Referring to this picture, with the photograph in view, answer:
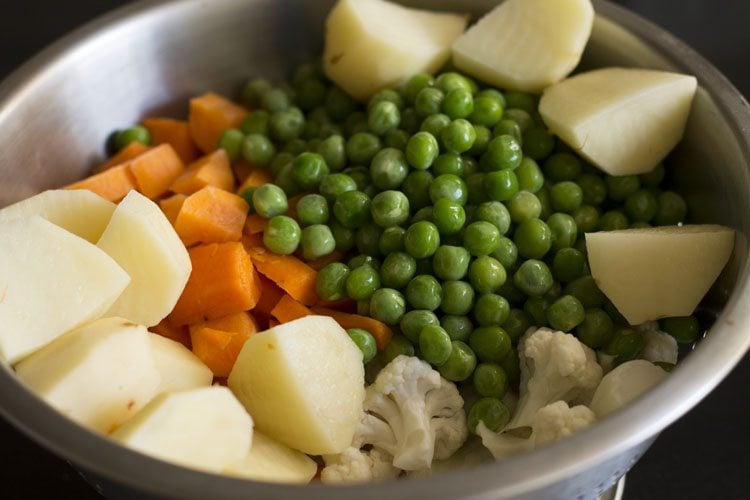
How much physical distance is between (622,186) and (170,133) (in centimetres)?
118

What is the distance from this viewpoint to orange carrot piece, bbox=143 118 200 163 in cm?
229

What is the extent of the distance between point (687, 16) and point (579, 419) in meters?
1.76

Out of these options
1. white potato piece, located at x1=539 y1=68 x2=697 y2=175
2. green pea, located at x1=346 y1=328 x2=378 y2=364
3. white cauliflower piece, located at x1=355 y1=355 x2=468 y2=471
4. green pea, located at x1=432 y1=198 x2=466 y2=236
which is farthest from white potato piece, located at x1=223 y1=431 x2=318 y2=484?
white potato piece, located at x1=539 y1=68 x2=697 y2=175

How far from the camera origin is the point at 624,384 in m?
1.52

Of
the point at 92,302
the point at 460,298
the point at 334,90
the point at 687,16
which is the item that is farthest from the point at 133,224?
the point at 687,16

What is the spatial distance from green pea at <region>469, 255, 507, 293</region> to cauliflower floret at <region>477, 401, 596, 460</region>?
12.3 inches

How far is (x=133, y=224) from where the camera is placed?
1664 millimetres

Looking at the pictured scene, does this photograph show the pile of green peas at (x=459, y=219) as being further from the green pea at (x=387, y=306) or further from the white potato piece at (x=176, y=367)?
the white potato piece at (x=176, y=367)

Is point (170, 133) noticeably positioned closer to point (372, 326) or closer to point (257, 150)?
point (257, 150)

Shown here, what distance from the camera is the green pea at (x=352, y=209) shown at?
190 centimetres

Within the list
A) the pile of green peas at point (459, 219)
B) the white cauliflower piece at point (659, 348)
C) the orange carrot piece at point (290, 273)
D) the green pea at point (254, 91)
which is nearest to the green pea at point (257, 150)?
the pile of green peas at point (459, 219)

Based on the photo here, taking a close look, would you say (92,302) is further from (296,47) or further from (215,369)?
(296,47)

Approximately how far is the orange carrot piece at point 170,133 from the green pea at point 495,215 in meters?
0.88

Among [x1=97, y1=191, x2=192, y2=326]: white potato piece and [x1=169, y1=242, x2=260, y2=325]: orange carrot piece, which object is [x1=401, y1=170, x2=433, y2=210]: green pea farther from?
[x1=97, y1=191, x2=192, y2=326]: white potato piece
